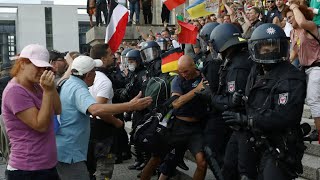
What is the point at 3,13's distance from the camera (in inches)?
2749

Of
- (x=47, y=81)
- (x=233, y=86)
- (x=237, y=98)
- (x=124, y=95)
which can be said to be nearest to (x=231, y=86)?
(x=233, y=86)

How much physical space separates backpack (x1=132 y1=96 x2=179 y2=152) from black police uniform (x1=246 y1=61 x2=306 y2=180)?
1872 millimetres

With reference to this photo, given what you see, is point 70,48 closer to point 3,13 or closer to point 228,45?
point 3,13

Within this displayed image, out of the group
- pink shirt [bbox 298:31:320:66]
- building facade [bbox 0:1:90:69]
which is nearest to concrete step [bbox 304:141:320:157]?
pink shirt [bbox 298:31:320:66]

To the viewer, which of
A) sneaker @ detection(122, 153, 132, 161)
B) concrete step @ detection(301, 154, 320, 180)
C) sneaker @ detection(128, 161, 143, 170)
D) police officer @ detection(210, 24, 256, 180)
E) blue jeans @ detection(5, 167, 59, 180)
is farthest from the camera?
sneaker @ detection(122, 153, 132, 161)

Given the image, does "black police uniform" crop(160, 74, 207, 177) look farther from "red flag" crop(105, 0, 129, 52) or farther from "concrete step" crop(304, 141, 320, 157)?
"red flag" crop(105, 0, 129, 52)

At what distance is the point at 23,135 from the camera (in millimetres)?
3697

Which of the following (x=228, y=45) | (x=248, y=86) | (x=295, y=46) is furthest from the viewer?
(x=295, y=46)

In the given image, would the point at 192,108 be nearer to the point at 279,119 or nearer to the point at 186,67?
the point at 186,67

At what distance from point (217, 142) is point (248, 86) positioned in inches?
53.9

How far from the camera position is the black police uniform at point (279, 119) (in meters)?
3.88

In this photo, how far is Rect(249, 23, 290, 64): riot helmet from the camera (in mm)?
4156

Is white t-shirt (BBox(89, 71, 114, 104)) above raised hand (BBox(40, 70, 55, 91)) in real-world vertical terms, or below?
below

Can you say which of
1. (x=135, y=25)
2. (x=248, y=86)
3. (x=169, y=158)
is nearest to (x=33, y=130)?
(x=248, y=86)
